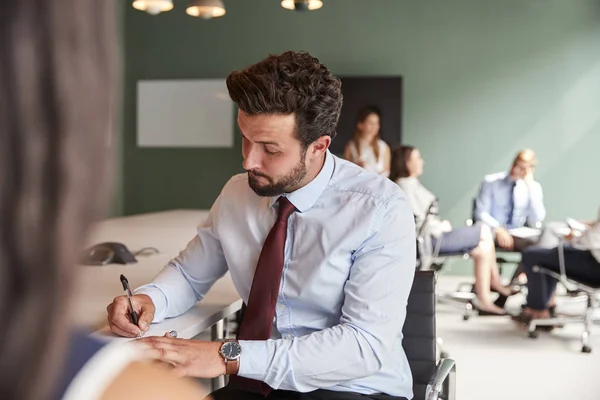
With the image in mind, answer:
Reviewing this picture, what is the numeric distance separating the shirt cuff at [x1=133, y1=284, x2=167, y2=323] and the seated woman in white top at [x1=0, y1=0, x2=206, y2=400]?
1520 millimetres

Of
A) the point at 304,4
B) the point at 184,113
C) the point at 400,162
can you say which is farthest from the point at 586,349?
the point at 184,113

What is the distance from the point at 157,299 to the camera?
183 cm

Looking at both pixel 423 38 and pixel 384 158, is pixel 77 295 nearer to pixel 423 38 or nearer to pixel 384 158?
pixel 384 158

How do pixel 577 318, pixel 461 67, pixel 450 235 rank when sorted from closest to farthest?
pixel 577 318 < pixel 450 235 < pixel 461 67

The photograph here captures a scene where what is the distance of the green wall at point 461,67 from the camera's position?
7.30m

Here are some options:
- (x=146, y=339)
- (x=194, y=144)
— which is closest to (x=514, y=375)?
(x=146, y=339)

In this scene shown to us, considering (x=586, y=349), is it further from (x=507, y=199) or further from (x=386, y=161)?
(x=386, y=161)

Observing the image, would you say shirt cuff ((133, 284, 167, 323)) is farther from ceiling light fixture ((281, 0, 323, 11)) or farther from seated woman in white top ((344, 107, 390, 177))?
seated woman in white top ((344, 107, 390, 177))

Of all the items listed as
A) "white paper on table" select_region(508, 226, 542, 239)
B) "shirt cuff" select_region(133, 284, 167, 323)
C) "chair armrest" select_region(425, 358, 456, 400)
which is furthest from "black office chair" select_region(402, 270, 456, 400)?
"white paper on table" select_region(508, 226, 542, 239)

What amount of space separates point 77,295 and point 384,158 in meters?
6.97

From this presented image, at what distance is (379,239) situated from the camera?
1.73 m

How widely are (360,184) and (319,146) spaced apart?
0.46 feet

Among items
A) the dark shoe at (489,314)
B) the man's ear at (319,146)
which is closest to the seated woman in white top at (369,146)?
the dark shoe at (489,314)

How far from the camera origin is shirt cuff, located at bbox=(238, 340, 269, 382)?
1561 mm
